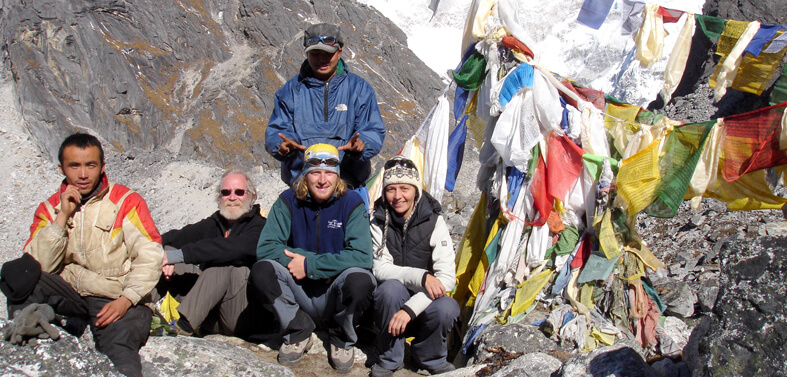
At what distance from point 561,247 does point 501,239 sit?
0.47 metres

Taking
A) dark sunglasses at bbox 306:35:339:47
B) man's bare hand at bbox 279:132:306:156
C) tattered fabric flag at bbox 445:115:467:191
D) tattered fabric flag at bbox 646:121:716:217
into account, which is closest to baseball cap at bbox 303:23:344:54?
dark sunglasses at bbox 306:35:339:47

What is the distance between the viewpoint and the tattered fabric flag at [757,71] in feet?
15.1

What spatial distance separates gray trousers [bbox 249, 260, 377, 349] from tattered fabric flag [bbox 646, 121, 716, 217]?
231cm

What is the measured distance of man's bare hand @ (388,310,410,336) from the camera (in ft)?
11.0

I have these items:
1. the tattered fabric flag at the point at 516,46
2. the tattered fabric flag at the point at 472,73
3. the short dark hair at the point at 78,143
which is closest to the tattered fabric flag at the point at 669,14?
the tattered fabric flag at the point at 516,46

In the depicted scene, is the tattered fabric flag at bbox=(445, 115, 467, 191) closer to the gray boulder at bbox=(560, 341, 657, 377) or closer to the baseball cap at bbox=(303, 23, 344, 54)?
the baseball cap at bbox=(303, 23, 344, 54)

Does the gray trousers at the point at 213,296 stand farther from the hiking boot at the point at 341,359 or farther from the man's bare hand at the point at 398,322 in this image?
the man's bare hand at the point at 398,322

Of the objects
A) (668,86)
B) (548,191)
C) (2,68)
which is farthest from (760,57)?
(2,68)

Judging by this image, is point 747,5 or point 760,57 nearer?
point 760,57

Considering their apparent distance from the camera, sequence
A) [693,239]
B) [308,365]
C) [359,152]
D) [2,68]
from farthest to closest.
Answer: [2,68], [693,239], [359,152], [308,365]

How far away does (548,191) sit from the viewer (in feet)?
15.0

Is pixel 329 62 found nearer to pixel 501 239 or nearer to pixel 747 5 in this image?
pixel 501 239

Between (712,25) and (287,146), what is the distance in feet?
12.1

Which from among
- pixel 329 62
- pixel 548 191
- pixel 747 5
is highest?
pixel 747 5
